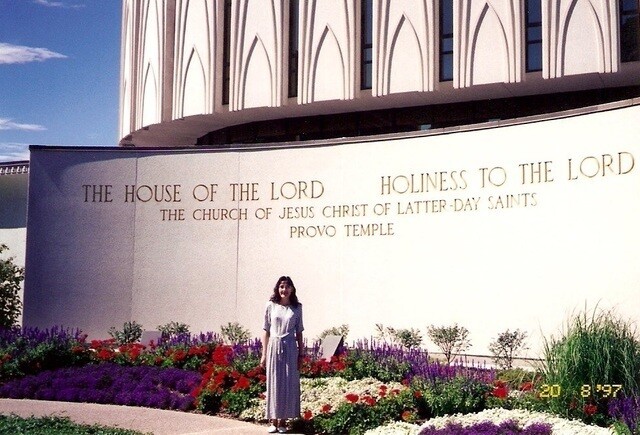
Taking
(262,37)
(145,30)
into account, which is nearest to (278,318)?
(262,37)

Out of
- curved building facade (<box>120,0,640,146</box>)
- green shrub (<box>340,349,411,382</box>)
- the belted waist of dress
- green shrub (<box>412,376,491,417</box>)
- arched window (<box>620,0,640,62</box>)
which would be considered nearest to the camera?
green shrub (<box>412,376,491,417</box>)

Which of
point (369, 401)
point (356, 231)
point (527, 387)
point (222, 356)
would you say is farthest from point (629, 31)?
point (369, 401)

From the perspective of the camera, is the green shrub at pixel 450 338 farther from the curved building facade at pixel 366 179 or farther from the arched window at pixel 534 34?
the arched window at pixel 534 34

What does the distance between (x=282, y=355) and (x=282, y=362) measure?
→ 81mm

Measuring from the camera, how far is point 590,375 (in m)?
8.78

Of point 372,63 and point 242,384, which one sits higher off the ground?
point 372,63

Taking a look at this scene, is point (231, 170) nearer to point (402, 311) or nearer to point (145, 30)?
point (402, 311)

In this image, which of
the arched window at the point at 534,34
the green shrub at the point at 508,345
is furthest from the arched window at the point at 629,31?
the green shrub at the point at 508,345

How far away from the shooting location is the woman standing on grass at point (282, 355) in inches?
371

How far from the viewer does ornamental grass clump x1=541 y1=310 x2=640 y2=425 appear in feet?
28.5

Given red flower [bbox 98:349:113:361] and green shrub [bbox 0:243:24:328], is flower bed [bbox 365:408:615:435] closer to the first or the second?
red flower [bbox 98:349:113:361]

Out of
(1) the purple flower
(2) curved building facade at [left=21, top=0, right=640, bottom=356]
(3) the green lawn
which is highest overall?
(2) curved building facade at [left=21, top=0, right=640, bottom=356]

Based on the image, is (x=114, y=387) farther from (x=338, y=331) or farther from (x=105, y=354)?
(x=338, y=331)

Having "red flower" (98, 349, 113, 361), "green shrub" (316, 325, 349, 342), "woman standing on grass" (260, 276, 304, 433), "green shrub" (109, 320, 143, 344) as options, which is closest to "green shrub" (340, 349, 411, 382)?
"woman standing on grass" (260, 276, 304, 433)
